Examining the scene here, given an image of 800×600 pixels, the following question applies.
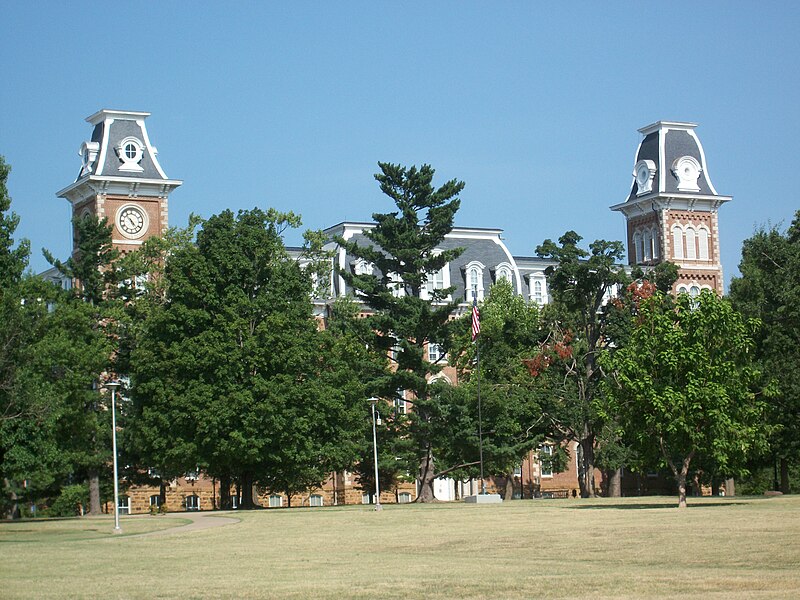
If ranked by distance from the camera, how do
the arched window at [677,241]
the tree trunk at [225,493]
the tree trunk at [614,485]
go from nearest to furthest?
the tree trunk at [225,493] < the tree trunk at [614,485] < the arched window at [677,241]

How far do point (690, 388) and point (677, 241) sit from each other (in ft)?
168

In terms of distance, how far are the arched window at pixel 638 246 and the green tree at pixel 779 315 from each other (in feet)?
97.2

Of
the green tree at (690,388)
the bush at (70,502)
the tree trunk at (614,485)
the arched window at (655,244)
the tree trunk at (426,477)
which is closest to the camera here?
the green tree at (690,388)

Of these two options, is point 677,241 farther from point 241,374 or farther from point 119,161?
point 241,374

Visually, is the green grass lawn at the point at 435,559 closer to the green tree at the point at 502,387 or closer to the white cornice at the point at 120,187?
the green tree at the point at 502,387

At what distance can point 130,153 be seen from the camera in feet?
272

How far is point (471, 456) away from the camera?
68000 mm

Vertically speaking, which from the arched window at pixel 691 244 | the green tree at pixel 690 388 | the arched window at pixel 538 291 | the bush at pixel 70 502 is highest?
the arched window at pixel 691 244

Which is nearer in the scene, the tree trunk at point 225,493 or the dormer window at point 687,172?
the tree trunk at point 225,493

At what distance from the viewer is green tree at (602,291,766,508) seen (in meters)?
46.8

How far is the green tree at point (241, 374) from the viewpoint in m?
57.0

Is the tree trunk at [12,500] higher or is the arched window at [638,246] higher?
the arched window at [638,246]

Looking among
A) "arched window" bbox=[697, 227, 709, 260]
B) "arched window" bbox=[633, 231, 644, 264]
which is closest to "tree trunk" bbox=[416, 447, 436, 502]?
"arched window" bbox=[633, 231, 644, 264]

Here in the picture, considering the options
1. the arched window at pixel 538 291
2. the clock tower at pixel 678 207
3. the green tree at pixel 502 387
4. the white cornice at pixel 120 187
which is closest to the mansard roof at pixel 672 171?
the clock tower at pixel 678 207
